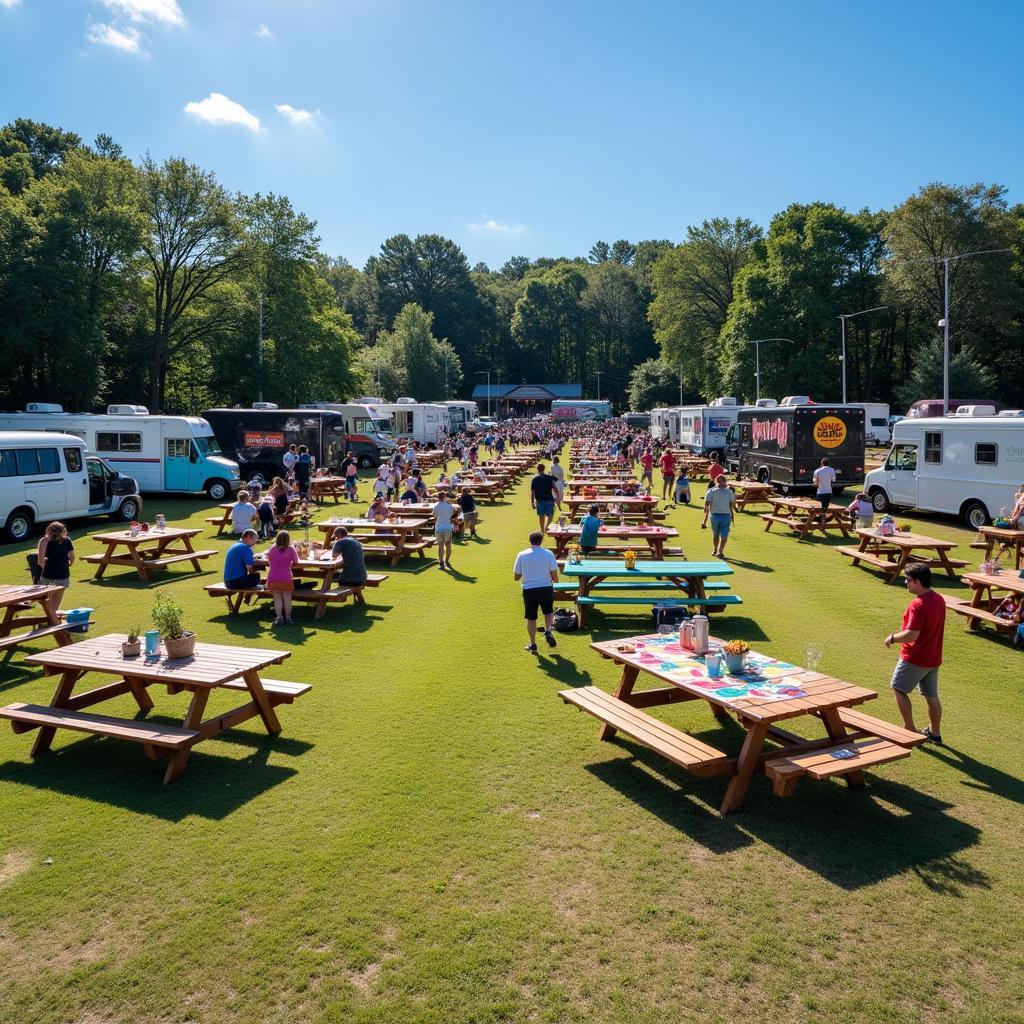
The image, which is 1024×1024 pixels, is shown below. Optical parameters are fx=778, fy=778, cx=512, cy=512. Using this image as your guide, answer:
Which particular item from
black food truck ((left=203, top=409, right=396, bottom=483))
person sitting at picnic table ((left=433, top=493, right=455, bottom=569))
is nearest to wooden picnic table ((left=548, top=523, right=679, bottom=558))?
person sitting at picnic table ((left=433, top=493, right=455, bottom=569))

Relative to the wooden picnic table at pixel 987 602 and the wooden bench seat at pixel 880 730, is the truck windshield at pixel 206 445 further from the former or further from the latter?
the wooden bench seat at pixel 880 730

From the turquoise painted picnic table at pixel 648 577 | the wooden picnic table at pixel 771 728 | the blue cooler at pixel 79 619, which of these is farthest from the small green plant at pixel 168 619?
the turquoise painted picnic table at pixel 648 577

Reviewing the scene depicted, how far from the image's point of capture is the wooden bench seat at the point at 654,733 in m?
Result: 6.06

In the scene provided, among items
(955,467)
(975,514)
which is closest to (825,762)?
(975,514)

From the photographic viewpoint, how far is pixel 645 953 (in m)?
4.52

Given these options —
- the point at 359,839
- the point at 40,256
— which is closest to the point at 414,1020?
the point at 359,839

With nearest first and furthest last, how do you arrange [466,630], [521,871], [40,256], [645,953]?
[645,953]
[521,871]
[466,630]
[40,256]

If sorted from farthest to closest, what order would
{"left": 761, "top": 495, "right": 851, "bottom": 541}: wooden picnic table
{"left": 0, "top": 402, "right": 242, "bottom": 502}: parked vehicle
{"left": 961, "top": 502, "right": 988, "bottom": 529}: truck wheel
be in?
{"left": 0, "top": 402, "right": 242, "bottom": 502}: parked vehicle → {"left": 761, "top": 495, "right": 851, "bottom": 541}: wooden picnic table → {"left": 961, "top": 502, "right": 988, "bottom": 529}: truck wheel

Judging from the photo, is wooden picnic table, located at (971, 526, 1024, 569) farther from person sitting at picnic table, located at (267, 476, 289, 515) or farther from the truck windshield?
the truck windshield

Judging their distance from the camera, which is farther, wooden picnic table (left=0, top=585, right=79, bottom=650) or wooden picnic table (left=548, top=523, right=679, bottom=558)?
wooden picnic table (left=548, top=523, right=679, bottom=558)

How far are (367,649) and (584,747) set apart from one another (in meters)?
4.18

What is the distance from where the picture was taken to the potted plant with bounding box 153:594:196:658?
7.35 m

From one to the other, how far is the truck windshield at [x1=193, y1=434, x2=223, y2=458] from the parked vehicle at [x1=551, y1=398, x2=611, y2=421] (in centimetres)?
6190

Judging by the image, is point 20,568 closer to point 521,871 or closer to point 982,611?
point 521,871
